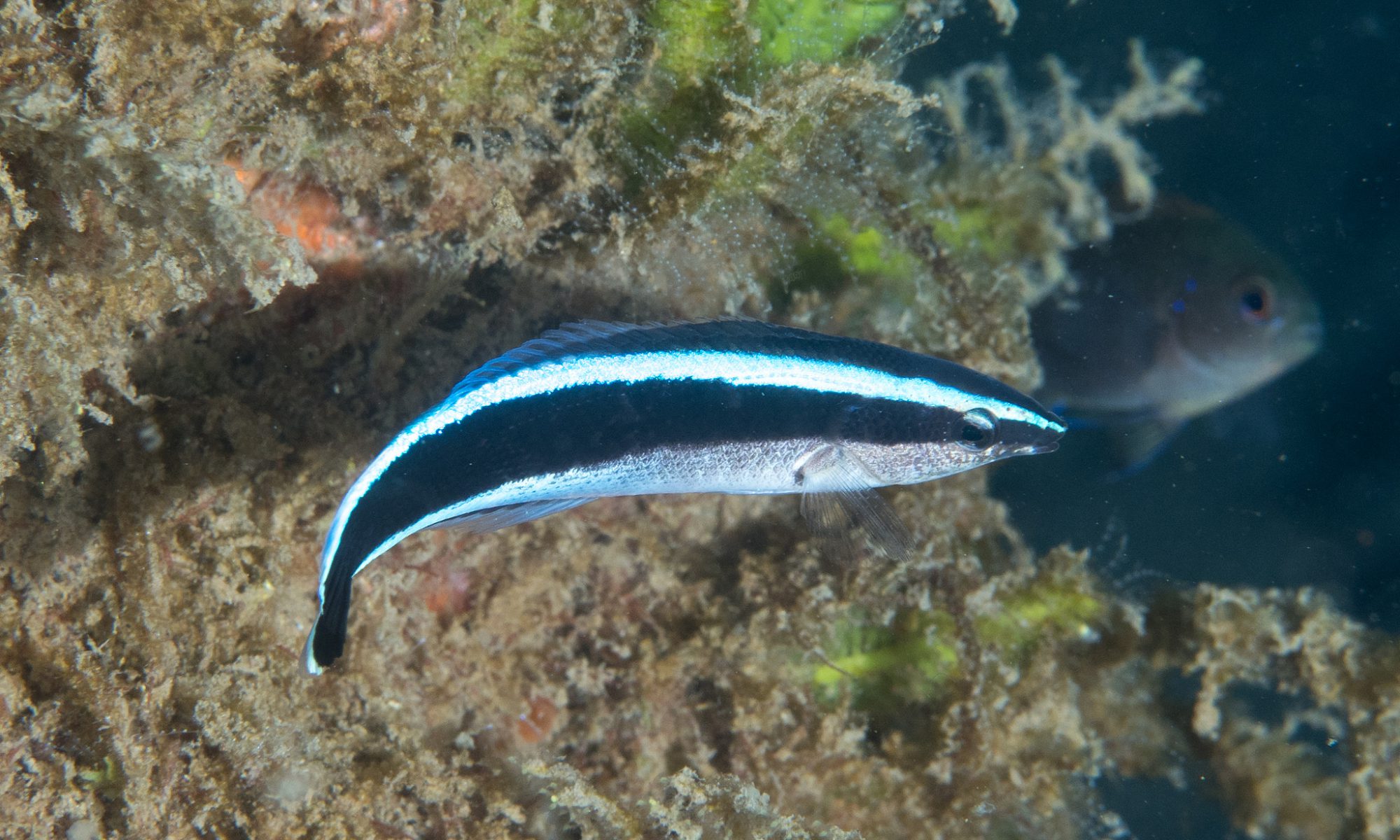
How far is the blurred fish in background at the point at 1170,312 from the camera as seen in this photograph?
4902 mm

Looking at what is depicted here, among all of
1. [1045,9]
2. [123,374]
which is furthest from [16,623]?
[1045,9]

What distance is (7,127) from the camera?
2080 millimetres

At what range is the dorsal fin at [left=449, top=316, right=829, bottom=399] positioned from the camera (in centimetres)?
A: 213

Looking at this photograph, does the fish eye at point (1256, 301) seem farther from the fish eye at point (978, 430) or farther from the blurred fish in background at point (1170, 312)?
the fish eye at point (978, 430)

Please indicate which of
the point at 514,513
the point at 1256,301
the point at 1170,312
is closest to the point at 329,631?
the point at 514,513

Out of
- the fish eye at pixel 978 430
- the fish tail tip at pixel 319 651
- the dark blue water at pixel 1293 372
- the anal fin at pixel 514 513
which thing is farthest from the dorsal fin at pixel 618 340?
the dark blue water at pixel 1293 372

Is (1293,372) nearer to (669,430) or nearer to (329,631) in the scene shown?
(669,430)

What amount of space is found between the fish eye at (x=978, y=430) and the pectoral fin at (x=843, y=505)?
0.41 m

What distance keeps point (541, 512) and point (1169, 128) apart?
258 inches

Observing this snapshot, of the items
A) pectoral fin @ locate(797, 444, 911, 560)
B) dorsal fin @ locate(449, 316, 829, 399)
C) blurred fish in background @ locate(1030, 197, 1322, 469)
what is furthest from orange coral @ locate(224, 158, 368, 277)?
blurred fish in background @ locate(1030, 197, 1322, 469)

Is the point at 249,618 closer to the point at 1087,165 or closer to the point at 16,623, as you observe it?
the point at 16,623

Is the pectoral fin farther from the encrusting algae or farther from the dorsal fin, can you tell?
the encrusting algae

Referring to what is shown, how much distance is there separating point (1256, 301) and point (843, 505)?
453 cm

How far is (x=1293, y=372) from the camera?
5.92 meters
